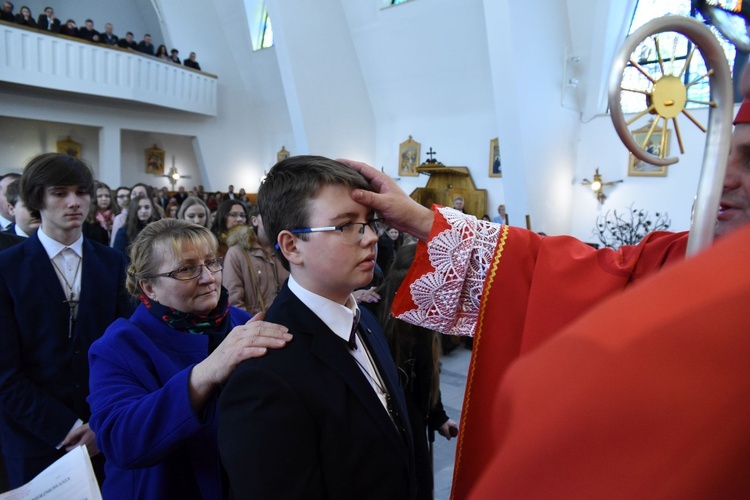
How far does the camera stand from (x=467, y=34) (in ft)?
37.6

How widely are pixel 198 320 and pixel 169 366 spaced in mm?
207

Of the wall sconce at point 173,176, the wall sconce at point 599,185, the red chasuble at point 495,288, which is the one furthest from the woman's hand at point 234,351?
the wall sconce at point 173,176

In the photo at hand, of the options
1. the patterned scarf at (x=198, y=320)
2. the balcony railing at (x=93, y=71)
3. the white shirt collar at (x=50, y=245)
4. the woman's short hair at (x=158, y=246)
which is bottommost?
the patterned scarf at (x=198, y=320)

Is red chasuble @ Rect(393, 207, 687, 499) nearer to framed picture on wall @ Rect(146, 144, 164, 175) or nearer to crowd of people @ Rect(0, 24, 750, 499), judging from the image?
crowd of people @ Rect(0, 24, 750, 499)

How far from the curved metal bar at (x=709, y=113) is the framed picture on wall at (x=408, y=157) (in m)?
13.0

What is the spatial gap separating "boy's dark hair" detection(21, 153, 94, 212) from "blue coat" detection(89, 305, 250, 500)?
968 millimetres

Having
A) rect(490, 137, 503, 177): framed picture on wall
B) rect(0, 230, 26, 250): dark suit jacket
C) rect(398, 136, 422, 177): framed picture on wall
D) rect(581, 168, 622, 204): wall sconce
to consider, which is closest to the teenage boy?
rect(0, 230, 26, 250): dark suit jacket

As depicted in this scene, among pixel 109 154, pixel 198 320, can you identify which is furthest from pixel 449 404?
pixel 109 154

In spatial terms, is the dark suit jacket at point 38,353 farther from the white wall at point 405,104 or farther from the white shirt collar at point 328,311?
the white wall at point 405,104

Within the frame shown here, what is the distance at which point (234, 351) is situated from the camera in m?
1.14

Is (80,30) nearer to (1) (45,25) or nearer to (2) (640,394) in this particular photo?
(1) (45,25)

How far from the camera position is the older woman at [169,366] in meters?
1.28

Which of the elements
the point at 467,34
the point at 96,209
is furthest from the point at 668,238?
the point at 467,34

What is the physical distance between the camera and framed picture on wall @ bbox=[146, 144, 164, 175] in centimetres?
1656
